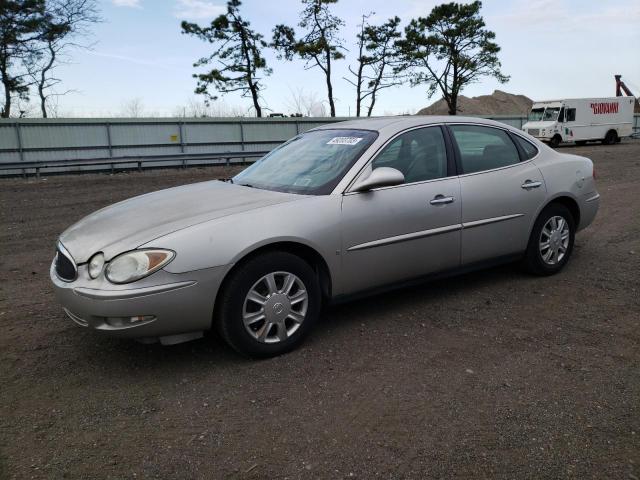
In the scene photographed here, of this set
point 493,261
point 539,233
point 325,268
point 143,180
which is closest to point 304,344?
point 325,268

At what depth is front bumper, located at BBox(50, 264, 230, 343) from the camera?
3078 mm

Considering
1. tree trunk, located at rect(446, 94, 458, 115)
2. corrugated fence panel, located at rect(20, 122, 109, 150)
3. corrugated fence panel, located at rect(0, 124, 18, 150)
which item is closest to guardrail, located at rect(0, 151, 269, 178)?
corrugated fence panel, located at rect(0, 124, 18, 150)

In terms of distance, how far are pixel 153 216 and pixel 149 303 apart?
729 mm

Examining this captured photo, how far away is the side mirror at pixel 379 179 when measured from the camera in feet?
12.4

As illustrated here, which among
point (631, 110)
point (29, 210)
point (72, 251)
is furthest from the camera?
point (631, 110)

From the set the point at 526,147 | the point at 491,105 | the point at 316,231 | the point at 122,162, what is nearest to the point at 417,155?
the point at 316,231

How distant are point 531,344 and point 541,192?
1715mm

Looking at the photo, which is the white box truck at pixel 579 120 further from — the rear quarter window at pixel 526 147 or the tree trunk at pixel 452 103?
the rear quarter window at pixel 526 147

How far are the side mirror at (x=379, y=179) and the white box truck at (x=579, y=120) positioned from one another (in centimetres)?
2732

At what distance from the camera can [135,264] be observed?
3.13 m

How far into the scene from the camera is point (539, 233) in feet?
16.1

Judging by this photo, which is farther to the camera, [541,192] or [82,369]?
[541,192]

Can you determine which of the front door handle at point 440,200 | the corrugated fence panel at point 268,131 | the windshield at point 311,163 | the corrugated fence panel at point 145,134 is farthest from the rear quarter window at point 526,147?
the corrugated fence panel at point 268,131

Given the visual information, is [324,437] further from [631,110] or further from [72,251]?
[631,110]
